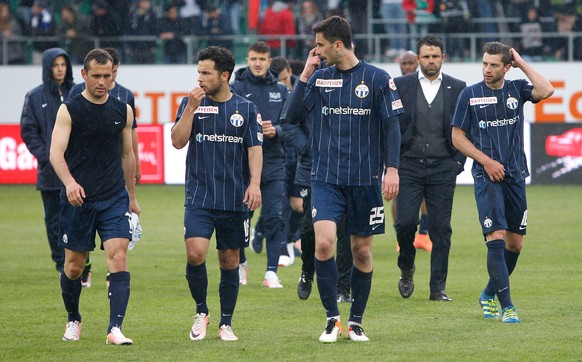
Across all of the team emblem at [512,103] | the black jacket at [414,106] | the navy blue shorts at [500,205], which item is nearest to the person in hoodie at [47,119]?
the black jacket at [414,106]

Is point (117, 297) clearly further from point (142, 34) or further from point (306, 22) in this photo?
point (142, 34)

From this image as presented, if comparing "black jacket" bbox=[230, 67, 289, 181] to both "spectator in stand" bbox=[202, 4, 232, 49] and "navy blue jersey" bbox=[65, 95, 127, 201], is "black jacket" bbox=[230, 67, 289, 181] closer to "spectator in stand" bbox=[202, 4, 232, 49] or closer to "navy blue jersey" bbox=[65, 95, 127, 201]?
"navy blue jersey" bbox=[65, 95, 127, 201]

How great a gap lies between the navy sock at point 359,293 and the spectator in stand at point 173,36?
60.6 feet

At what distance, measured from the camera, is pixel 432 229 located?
10828 millimetres

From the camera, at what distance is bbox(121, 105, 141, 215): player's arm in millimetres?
8586

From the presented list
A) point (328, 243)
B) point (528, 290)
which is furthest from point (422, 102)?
point (328, 243)

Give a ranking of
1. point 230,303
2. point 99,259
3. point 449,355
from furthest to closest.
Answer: point 99,259, point 230,303, point 449,355

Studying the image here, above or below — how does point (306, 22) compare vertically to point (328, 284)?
above

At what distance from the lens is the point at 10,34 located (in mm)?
27203

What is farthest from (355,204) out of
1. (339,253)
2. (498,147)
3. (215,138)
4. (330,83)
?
(339,253)

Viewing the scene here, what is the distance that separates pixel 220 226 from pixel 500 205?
7.47 feet

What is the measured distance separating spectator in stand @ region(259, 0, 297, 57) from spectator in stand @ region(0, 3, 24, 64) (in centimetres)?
566

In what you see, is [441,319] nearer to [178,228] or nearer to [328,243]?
[328,243]

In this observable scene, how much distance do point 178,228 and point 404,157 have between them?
288 inches
